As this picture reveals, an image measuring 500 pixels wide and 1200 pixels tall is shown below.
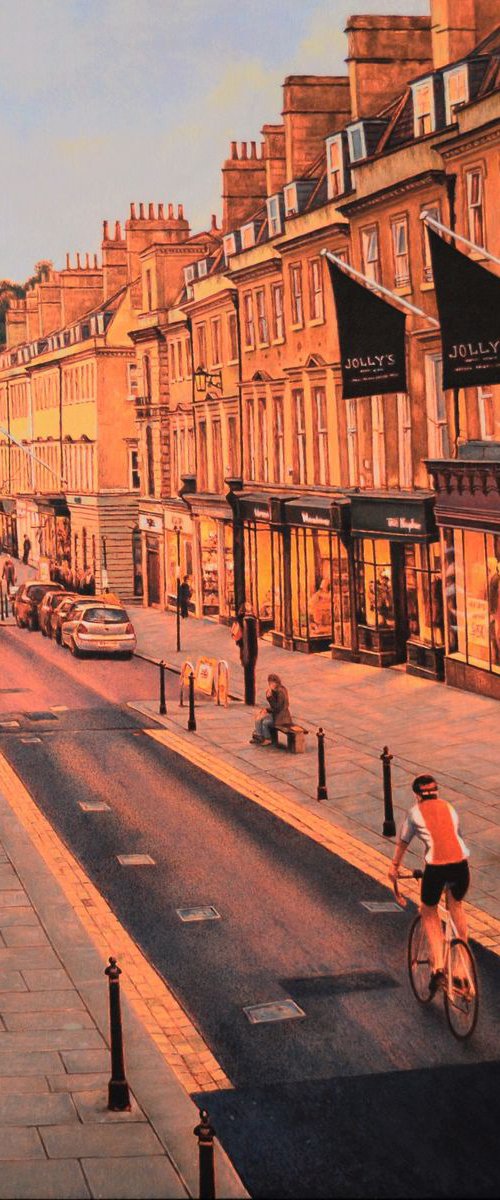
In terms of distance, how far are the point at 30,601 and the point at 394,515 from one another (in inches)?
1000

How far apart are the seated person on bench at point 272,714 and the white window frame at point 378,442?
1239cm

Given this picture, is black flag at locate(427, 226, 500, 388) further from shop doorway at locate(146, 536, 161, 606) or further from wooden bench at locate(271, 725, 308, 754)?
shop doorway at locate(146, 536, 161, 606)

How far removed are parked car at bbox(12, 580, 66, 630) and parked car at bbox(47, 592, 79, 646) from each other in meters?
2.81

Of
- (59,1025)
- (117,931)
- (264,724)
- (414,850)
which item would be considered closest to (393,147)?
(264,724)

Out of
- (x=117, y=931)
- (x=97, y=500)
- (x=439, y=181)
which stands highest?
(x=439, y=181)

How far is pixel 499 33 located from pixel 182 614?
31630 mm

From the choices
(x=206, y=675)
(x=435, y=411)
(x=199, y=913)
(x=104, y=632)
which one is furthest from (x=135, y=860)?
(x=104, y=632)

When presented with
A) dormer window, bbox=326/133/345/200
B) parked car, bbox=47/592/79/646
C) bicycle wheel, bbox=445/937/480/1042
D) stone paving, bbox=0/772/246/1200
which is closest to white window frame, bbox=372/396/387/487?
dormer window, bbox=326/133/345/200

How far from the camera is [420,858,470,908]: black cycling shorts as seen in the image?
44.0ft

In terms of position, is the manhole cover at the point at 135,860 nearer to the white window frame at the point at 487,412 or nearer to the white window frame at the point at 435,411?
the white window frame at the point at 487,412

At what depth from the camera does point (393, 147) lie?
126 ft

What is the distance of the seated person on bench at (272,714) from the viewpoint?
28578mm

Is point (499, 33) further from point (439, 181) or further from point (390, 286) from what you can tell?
point (390, 286)

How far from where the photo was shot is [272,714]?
2900 centimetres
